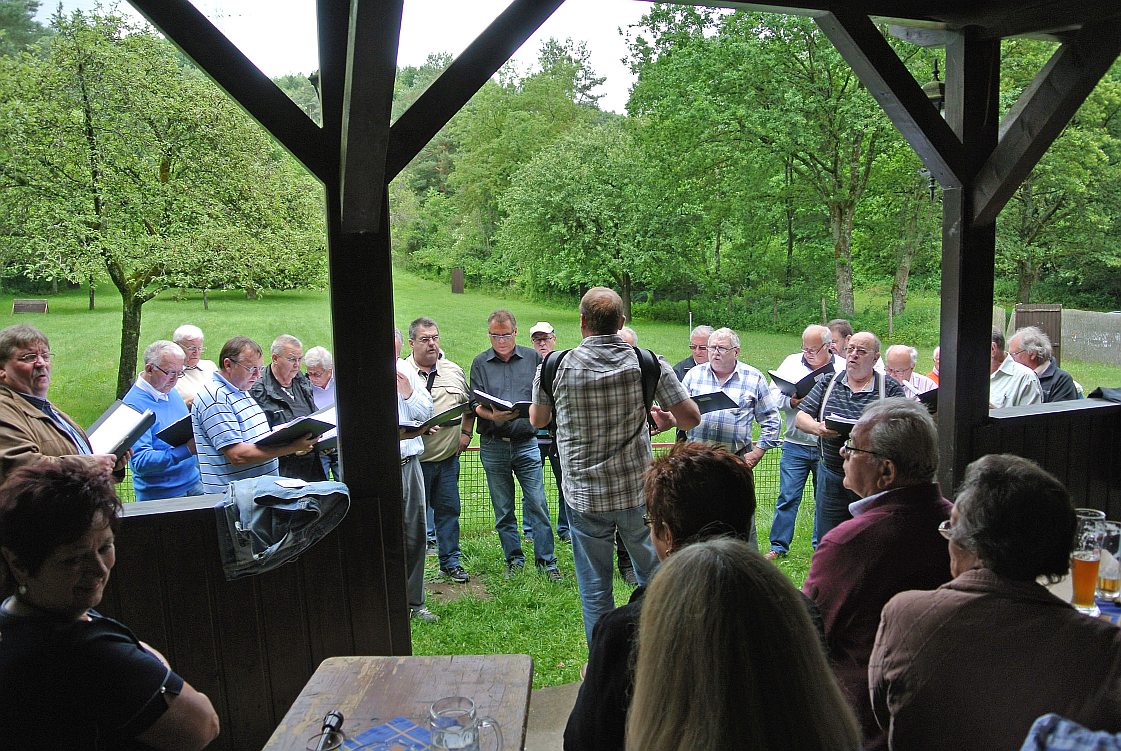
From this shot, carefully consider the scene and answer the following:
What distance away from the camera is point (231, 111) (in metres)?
13.1

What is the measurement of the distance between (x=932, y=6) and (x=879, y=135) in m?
14.9

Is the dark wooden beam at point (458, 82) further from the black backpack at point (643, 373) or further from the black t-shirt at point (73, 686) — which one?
the black t-shirt at point (73, 686)

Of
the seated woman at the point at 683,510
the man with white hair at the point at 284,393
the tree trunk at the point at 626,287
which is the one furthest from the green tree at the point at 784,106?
the seated woman at the point at 683,510

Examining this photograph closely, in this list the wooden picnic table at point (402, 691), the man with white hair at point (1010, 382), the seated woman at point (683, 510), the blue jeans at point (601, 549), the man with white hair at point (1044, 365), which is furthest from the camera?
the man with white hair at point (1044, 365)

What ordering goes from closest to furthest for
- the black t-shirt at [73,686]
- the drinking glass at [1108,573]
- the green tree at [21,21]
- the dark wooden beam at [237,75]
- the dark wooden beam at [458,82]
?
the black t-shirt at [73,686], the drinking glass at [1108,573], the dark wooden beam at [237,75], the dark wooden beam at [458,82], the green tree at [21,21]

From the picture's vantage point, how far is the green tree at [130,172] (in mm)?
12023

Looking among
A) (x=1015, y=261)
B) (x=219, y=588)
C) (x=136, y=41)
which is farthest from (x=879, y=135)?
(x=219, y=588)

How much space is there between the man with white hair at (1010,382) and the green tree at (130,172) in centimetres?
1135

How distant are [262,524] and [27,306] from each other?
13.7 metres

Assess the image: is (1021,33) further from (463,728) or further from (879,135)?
(879,135)

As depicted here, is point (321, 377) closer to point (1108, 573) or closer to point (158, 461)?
point (158, 461)

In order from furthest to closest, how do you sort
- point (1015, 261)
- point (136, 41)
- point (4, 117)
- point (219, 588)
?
1. point (1015, 261)
2. point (136, 41)
3. point (4, 117)
4. point (219, 588)

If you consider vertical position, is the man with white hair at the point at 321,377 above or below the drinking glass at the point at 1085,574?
above

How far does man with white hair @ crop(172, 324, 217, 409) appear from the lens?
16.2 ft
